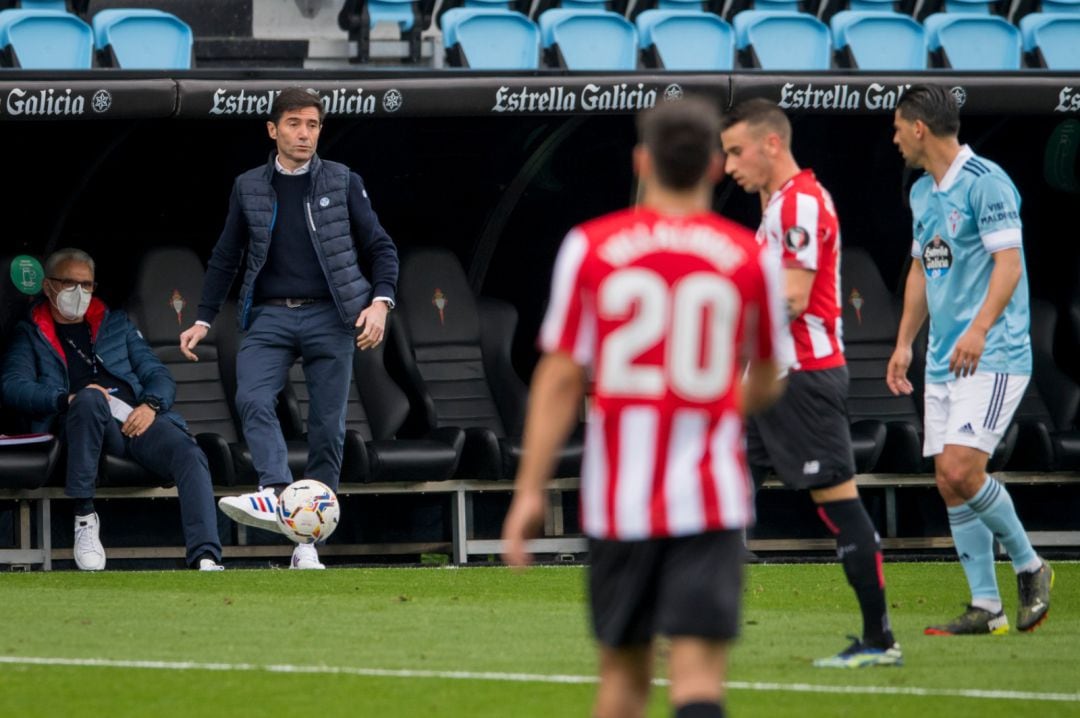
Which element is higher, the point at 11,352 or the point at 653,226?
the point at 11,352

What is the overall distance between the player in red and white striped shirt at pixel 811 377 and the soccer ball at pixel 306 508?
321 cm

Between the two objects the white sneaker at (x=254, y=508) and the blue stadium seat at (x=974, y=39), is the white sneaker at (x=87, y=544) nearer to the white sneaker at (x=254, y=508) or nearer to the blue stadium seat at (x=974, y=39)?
the white sneaker at (x=254, y=508)

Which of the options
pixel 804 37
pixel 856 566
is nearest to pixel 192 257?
pixel 804 37

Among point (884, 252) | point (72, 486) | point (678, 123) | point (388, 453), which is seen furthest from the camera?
point (884, 252)

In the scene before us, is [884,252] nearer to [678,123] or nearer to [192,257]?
[192,257]

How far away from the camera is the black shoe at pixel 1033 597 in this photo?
6938 mm

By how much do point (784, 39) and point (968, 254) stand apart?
Result: 263 inches

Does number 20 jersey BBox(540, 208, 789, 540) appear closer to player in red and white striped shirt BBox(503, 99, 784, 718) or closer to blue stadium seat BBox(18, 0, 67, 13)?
player in red and white striped shirt BBox(503, 99, 784, 718)

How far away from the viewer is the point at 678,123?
142 inches

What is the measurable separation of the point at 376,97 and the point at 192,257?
87.3 inches

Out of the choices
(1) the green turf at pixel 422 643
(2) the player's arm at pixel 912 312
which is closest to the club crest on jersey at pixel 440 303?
(1) the green turf at pixel 422 643

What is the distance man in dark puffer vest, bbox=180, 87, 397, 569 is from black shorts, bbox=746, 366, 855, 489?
11.0 ft

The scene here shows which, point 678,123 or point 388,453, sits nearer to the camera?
point 678,123

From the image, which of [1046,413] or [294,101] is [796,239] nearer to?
[294,101]
